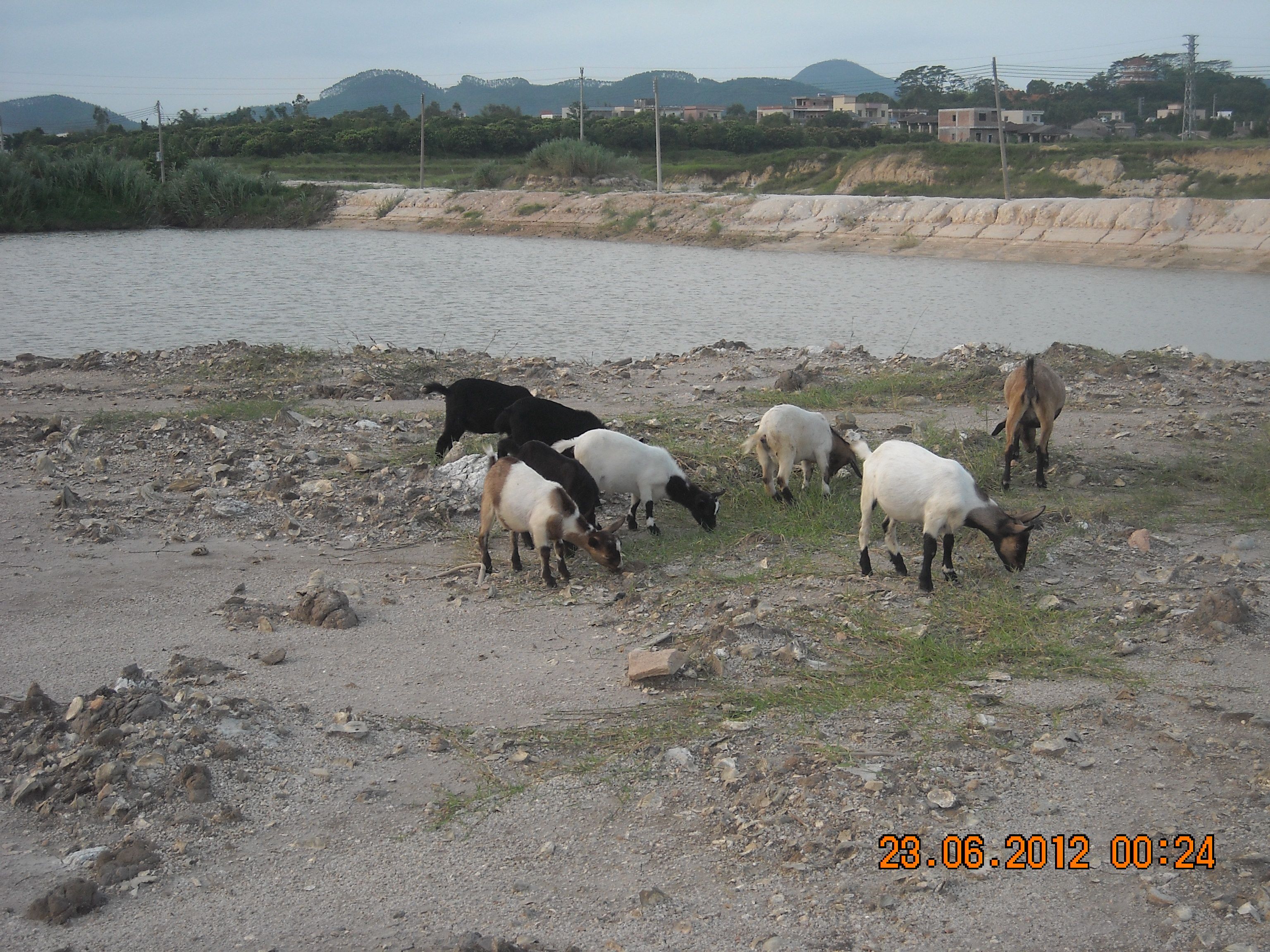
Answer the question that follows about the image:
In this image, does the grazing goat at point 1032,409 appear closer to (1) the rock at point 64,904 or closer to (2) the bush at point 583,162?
(1) the rock at point 64,904

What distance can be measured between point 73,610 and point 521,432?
364cm

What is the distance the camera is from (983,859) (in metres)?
4.33

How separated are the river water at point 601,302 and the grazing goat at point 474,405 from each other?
27.5 feet

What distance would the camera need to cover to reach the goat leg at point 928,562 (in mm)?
6965

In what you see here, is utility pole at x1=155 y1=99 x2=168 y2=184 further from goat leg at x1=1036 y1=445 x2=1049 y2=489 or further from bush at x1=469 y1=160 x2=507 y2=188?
goat leg at x1=1036 y1=445 x2=1049 y2=489

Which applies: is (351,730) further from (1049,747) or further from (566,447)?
(566,447)

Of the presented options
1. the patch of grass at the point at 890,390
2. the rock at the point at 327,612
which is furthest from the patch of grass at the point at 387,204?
the rock at the point at 327,612

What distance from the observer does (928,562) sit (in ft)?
22.9

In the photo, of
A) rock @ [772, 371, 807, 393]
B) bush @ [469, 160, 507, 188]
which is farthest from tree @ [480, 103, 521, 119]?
rock @ [772, 371, 807, 393]

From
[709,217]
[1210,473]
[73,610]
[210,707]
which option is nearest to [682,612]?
[210,707]

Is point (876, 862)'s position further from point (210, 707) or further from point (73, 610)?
point (73, 610)

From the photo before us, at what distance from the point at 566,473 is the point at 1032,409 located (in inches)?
151

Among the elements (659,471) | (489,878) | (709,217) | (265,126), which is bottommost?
(489,878)

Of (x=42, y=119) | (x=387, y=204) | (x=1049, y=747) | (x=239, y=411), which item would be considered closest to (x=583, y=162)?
(x=387, y=204)
